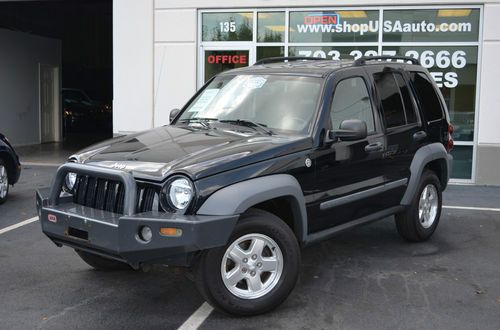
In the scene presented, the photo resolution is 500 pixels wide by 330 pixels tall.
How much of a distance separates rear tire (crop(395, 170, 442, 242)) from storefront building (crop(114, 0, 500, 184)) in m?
4.46

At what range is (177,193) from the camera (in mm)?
3941

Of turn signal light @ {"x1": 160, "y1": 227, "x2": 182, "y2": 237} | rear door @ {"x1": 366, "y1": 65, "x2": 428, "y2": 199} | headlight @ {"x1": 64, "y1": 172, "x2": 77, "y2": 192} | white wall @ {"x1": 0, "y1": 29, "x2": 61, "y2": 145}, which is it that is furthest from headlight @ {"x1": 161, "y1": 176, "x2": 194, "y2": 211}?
white wall @ {"x1": 0, "y1": 29, "x2": 61, "y2": 145}

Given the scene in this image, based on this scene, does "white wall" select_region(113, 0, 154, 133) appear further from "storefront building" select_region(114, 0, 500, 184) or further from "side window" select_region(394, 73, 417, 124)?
"side window" select_region(394, 73, 417, 124)

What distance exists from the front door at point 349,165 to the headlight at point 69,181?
1801 mm

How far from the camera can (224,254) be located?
403 centimetres

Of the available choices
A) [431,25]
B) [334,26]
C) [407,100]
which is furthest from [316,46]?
[407,100]

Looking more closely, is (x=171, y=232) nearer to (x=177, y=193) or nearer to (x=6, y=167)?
(x=177, y=193)

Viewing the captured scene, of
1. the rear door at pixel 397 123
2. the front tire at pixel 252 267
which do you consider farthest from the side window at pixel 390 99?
the front tire at pixel 252 267

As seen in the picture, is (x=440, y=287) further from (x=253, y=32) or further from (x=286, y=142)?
(x=253, y=32)

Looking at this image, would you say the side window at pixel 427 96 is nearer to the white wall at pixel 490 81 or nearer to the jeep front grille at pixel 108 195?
the jeep front grille at pixel 108 195

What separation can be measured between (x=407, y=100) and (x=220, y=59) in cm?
602

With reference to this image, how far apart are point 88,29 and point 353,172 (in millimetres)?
22082

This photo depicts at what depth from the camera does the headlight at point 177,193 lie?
12.9ft

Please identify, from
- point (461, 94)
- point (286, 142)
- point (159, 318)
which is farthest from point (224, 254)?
point (461, 94)
